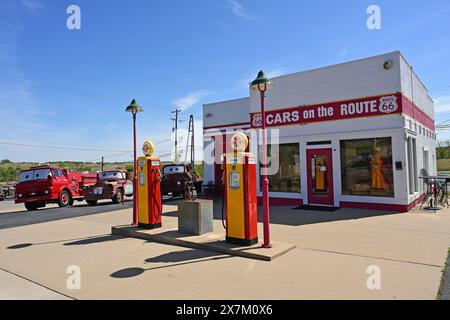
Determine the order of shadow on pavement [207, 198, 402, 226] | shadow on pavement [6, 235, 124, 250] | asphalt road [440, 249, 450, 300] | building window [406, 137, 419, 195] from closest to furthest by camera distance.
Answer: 1. asphalt road [440, 249, 450, 300]
2. shadow on pavement [6, 235, 124, 250]
3. shadow on pavement [207, 198, 402, 226]
4. building window [406, 137, 419, 195]

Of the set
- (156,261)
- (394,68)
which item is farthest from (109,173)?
(394,68)

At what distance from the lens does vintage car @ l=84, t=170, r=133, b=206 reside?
15523 mm

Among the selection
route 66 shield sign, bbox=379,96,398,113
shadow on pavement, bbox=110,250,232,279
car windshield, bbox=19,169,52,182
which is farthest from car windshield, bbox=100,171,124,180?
route 66 shield sign, bbox=379,96,398,113

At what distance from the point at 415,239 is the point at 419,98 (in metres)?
8.60

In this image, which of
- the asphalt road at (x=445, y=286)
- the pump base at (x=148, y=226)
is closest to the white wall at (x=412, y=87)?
the asphalt road at (x=445, y=286)

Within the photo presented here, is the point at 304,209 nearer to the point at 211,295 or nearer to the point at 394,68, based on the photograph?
the point at 394,68

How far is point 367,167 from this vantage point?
11.1 metres

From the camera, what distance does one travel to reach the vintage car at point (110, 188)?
50.9ft

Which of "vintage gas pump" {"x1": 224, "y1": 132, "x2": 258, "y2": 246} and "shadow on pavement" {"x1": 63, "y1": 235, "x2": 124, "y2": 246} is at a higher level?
"vintage gas pump" {"x1": 224, "y1": 132, "x2": 258, "y2": 246}

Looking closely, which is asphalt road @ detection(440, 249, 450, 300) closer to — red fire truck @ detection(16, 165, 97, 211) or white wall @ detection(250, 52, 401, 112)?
white wall @ detection(250, 52, 401, 112)

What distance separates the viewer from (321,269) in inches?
199

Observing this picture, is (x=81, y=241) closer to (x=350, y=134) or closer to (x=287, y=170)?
(x=287, y=170)

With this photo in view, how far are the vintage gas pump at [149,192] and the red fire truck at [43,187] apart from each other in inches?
344
